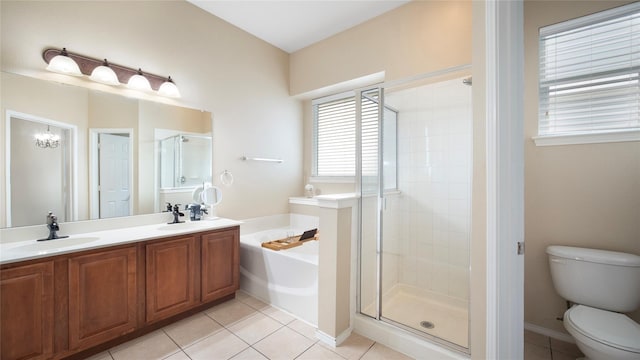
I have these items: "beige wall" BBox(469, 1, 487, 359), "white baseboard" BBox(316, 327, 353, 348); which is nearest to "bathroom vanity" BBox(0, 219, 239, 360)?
"white baseboard" BBox(316, 327, 353, 348)

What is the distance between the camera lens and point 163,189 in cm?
242

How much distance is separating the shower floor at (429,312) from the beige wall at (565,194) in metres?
0.56

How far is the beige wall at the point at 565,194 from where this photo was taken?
171cm

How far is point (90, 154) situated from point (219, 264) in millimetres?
1391

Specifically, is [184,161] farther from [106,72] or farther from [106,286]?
[106,286]

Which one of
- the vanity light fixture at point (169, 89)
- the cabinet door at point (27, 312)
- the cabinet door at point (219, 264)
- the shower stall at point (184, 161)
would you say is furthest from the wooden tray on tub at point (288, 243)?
the vanity light fixture at point (169, 89)

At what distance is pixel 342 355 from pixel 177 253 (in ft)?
4.97

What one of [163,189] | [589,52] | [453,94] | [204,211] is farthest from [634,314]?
[163,189]

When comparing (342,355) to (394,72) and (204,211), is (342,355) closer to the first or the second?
(204,211)

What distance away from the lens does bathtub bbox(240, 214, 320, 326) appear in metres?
2.15

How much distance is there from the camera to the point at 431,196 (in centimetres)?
254

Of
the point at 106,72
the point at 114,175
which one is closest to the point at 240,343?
the point at 114,175

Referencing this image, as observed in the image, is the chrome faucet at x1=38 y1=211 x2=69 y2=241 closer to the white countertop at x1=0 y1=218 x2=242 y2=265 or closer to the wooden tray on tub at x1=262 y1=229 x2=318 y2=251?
the white countertop at x1=0 y1=218 x2=242 y2=265

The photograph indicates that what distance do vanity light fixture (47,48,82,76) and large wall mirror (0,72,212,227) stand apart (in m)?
0.12
